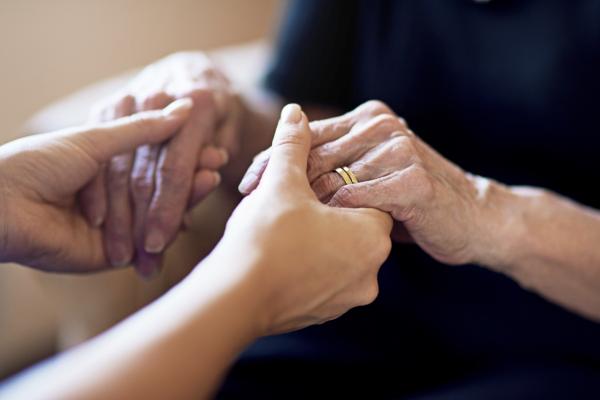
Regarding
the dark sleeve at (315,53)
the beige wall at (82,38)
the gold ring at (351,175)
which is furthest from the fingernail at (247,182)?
the beige wall at (82,38)

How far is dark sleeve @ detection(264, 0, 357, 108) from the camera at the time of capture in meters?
1.08

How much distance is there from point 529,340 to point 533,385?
0.33 ft

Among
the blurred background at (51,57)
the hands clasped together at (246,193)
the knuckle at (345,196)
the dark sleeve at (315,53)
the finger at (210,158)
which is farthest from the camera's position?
the blurred background at (51,57)

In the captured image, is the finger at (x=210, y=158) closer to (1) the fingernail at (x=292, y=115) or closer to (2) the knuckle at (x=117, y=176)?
(2) the knuckle at (x=117, y=176)

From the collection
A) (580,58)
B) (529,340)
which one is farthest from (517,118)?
(529,340)

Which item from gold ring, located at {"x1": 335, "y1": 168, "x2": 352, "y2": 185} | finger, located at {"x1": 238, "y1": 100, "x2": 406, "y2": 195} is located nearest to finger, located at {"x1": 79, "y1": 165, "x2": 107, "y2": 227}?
finger, located at {"x1": 238, "y1": 100, "x2": 406, "y2": 195}

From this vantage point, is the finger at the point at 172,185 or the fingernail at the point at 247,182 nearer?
the fingernail at the point at 247,182

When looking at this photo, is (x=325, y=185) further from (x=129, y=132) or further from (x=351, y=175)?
(x=129, y=132)

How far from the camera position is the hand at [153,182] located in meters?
0.82

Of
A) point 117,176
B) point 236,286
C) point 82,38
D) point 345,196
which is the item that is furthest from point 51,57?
point 236,286

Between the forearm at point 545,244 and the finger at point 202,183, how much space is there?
0.38 meters

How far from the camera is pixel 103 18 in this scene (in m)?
1.87

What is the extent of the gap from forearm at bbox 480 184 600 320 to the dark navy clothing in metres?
0.11

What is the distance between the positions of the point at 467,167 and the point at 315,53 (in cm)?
35
